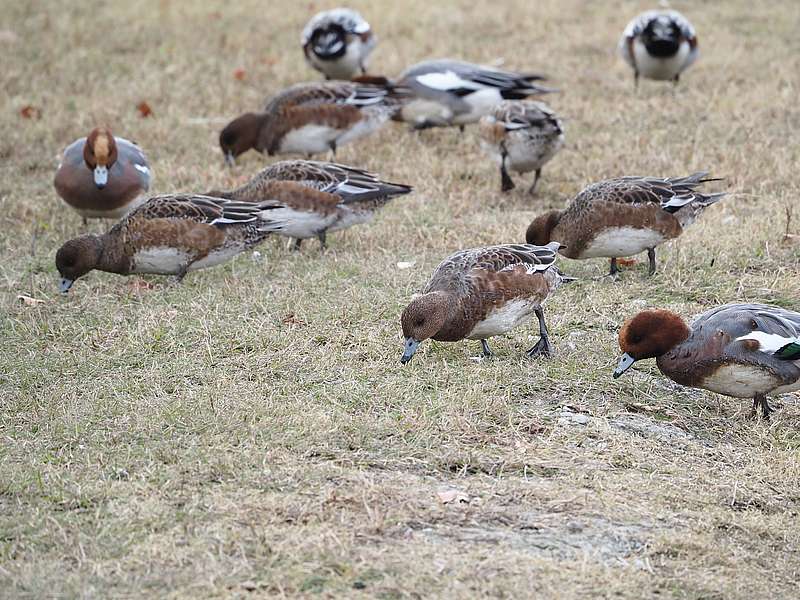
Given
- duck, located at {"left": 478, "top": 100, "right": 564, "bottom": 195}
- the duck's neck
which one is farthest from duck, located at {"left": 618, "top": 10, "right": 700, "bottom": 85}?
the duck's neck

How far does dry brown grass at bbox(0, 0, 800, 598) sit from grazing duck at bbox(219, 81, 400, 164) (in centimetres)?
25

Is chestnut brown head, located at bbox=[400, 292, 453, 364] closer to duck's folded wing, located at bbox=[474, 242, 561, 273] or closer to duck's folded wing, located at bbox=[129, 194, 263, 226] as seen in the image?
duck's folded wing, located at bbox=[474, 242, 561, 273]

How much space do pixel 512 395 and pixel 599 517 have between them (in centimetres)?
106

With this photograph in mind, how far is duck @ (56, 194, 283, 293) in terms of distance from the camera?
615 centimetres

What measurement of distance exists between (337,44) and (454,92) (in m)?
1.90

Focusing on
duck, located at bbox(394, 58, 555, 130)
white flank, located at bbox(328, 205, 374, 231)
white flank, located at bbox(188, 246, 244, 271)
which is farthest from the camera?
duck, located at bbox(394, 58, 555, 130)

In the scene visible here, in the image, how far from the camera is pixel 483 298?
5.01 m

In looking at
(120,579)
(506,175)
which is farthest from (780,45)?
(120,579)

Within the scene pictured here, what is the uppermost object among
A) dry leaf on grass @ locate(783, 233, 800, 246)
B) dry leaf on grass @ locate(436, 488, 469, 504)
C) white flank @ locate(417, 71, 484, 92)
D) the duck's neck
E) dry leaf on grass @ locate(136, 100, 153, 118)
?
white flank @ locate(417, 71, 484, 92)

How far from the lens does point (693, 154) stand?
27.6 feet

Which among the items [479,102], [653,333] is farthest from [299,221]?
[479,102]

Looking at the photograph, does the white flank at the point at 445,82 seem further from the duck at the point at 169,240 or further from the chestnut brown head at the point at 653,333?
the chestnut brown head at the point at 653,333

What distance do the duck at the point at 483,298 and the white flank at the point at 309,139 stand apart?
350 cm

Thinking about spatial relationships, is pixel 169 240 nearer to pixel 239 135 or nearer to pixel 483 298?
pixel 483 298
